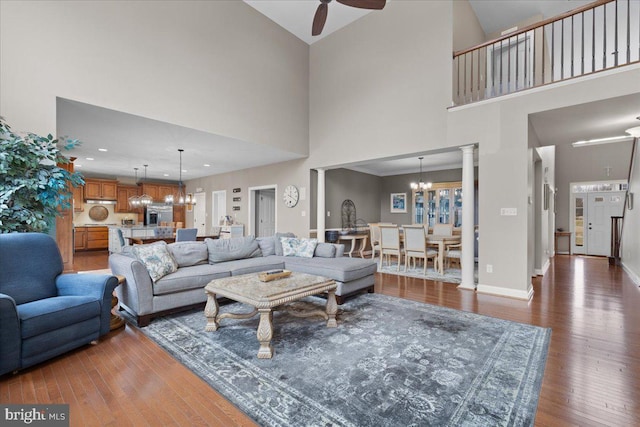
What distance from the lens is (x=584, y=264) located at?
6961mm

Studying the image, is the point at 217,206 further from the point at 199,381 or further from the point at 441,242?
the point at 199,381

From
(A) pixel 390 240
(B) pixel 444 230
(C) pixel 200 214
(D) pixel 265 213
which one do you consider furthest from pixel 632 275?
(C) pixel 200 214

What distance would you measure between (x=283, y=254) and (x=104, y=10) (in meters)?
4.11

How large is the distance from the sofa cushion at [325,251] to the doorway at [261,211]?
3936 mm

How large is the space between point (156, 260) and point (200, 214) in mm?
7306

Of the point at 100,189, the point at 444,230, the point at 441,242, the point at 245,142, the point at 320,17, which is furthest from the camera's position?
the point at 100,189

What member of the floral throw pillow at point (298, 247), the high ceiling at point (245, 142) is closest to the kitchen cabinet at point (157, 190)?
the high ceiling at point (245, 142)

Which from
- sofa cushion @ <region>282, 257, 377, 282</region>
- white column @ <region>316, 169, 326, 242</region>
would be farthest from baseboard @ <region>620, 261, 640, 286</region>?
white column @ <region>316, 169, 326, 242</region>

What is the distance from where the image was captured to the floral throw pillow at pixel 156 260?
10.2ft

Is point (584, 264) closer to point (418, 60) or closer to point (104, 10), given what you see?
point (418, 60)

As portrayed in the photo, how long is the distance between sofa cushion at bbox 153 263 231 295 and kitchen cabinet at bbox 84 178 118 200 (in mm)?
7539

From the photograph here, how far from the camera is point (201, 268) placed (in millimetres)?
3656

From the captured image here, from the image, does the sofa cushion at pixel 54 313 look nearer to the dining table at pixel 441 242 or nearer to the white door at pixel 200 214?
the dining table at pixel 441 242

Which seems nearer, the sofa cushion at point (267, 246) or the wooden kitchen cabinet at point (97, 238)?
the sofa cushion at point (267, 246)
